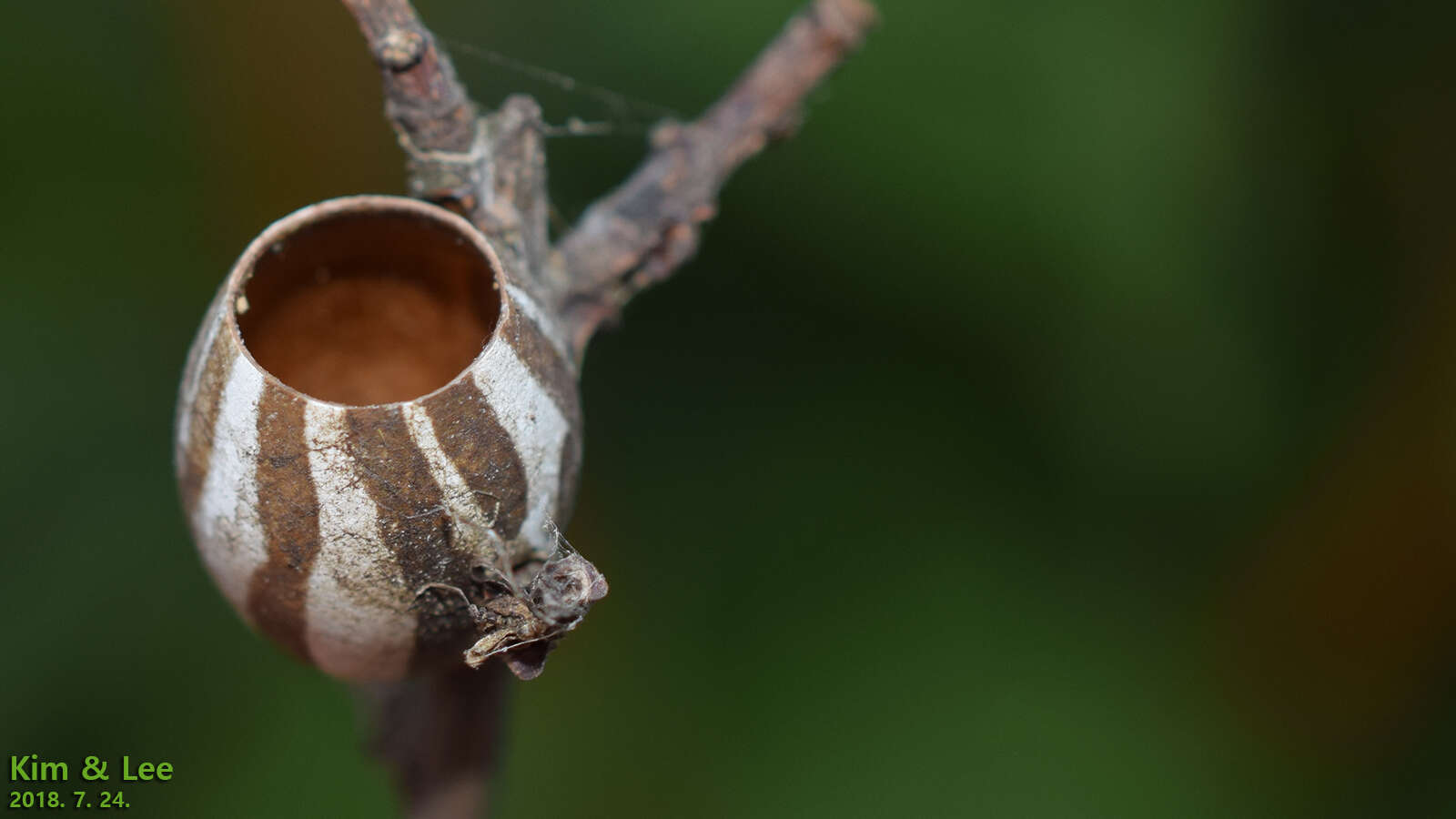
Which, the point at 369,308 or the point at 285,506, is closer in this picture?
the point at 285,506

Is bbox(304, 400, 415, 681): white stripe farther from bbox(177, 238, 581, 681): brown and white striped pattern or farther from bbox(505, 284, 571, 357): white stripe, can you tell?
bbox(505, 284, 571, 357): white stripe

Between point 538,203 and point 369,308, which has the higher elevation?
point 538,203

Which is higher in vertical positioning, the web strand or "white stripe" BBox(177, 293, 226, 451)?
the web strand

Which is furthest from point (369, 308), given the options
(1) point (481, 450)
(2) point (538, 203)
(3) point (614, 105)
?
(3) point (614, 105)

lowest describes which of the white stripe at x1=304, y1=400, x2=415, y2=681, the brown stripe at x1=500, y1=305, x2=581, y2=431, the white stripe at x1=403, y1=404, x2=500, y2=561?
the white stripe at x1=304, y1=400, x2=415, y2=681

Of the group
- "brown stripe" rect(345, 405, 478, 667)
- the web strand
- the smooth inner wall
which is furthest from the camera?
the web strand

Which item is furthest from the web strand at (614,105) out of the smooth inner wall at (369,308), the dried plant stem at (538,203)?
the smooth inner wall at (369,308)

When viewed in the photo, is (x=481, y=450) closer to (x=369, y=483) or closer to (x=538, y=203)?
(x=369, y=483)

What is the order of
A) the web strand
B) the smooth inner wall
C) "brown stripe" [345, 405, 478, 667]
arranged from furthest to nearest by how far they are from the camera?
the web strand, the smooth inner wall, "brown stripe" [345, 405, 478, 667]

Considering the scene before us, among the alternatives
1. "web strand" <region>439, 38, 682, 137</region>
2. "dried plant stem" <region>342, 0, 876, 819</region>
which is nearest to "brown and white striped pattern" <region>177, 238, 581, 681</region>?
"dried plant stem" <region>342, 0, 876, 819</region>
